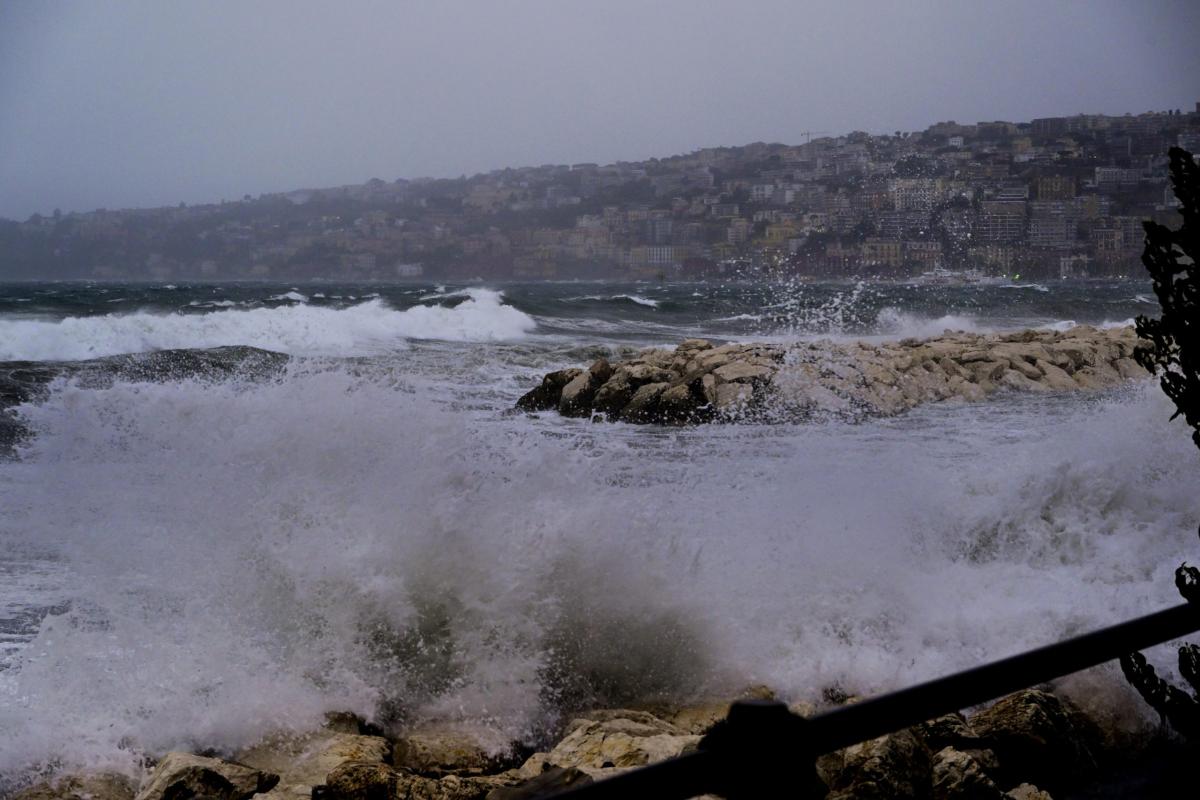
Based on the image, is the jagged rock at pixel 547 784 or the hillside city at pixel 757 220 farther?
the hillside city at pixel 757 220

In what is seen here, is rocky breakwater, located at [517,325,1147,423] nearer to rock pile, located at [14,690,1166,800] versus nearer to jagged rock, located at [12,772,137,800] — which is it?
rock pile, located at [14,690,1166,800]

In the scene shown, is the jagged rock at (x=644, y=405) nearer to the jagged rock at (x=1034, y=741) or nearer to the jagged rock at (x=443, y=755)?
the jagged rock at (x=443, y=755)

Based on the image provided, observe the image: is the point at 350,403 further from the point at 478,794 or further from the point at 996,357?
the point at 996,357

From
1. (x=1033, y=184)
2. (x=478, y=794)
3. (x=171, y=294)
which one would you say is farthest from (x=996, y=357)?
(x=1033, y=184)

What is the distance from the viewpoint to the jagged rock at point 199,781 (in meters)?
3.78

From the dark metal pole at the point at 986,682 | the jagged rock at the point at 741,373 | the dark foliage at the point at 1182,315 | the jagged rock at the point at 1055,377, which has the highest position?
the dark foliage at the point at 1182,315

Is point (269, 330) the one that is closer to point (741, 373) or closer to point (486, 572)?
point (741, 373)

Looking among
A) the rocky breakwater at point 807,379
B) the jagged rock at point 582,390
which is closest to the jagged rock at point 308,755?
the rocky breakwater at point 807,379

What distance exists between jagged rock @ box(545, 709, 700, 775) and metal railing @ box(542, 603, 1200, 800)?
8.54ft

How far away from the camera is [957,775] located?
12.6 ft

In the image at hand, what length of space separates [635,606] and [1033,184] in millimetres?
56130

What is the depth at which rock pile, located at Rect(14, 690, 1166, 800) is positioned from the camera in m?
3.77

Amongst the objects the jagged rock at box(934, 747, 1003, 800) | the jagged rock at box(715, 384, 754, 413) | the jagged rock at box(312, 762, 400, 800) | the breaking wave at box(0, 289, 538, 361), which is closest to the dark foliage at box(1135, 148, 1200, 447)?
the jagged rock at box(934, 747, 1003, 800)

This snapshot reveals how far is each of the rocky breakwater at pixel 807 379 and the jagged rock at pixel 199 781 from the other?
33.1 feet
